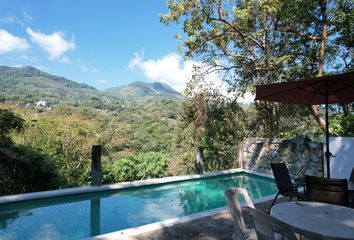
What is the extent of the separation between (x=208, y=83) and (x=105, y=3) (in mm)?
10816

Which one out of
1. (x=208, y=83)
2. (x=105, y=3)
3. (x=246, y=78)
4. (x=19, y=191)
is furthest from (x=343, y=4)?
(x=105, y=3)

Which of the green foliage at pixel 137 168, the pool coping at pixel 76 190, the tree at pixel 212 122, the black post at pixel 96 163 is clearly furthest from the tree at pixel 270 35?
the black post at pixel 96 163

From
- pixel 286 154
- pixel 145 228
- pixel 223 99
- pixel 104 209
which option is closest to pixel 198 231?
pixel 145 228

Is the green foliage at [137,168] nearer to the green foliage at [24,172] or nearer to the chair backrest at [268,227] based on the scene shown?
the green foliage at [24,172]

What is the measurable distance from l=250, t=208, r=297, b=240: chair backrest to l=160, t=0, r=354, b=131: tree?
7872 mm

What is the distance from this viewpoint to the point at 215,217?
4.79 metres

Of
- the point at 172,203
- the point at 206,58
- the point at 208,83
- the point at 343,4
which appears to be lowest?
the point at 172,203

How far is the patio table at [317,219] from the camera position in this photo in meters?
2.25

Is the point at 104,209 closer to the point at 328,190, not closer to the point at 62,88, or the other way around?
the point at 328,190

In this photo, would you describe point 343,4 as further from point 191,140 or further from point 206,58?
point 191,140

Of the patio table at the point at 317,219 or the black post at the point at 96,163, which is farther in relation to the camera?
the black post at the point at 96,163

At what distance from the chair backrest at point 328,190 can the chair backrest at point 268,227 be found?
5.88 feet

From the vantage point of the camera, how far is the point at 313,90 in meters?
5.02

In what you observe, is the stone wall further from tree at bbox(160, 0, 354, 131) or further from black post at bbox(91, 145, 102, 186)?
black post at bbox(91, 145, 102, 186)
